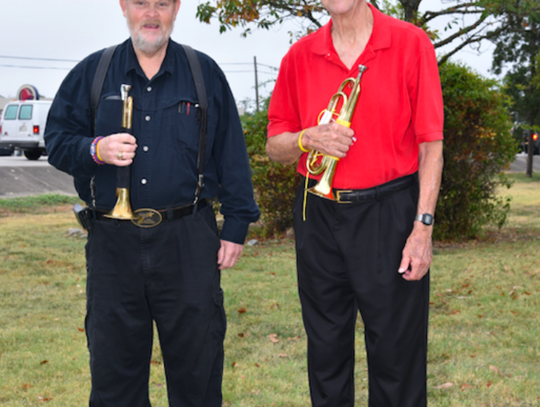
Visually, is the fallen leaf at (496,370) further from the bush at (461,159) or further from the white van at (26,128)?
the white van at (26,128)

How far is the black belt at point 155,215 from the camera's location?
2926 millimetres

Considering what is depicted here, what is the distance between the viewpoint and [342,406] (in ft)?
10.2

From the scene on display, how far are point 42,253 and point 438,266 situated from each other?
6.53 meters

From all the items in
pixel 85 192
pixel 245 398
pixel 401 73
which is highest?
pixel 401 73

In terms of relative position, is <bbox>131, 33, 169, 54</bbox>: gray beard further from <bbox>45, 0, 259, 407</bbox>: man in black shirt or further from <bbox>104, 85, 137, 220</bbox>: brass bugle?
<bbox>104, 85, 137, 220</bbox>: brass bugle

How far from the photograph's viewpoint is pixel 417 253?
2779 millimetres

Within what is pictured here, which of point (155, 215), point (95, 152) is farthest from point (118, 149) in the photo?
point (155, 215)

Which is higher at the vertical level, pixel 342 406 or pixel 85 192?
pixel 85 192

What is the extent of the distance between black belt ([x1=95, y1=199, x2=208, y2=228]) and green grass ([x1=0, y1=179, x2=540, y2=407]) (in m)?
2.09

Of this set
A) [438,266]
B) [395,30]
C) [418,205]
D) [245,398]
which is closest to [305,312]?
[418,205]

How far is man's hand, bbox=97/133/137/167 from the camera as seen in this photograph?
277 cm

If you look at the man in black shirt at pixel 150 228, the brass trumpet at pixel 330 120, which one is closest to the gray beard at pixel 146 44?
the man in black shirt at pixel 150 228

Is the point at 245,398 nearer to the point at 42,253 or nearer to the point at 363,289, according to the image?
the point at 363,289

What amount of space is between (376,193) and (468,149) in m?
7.90
